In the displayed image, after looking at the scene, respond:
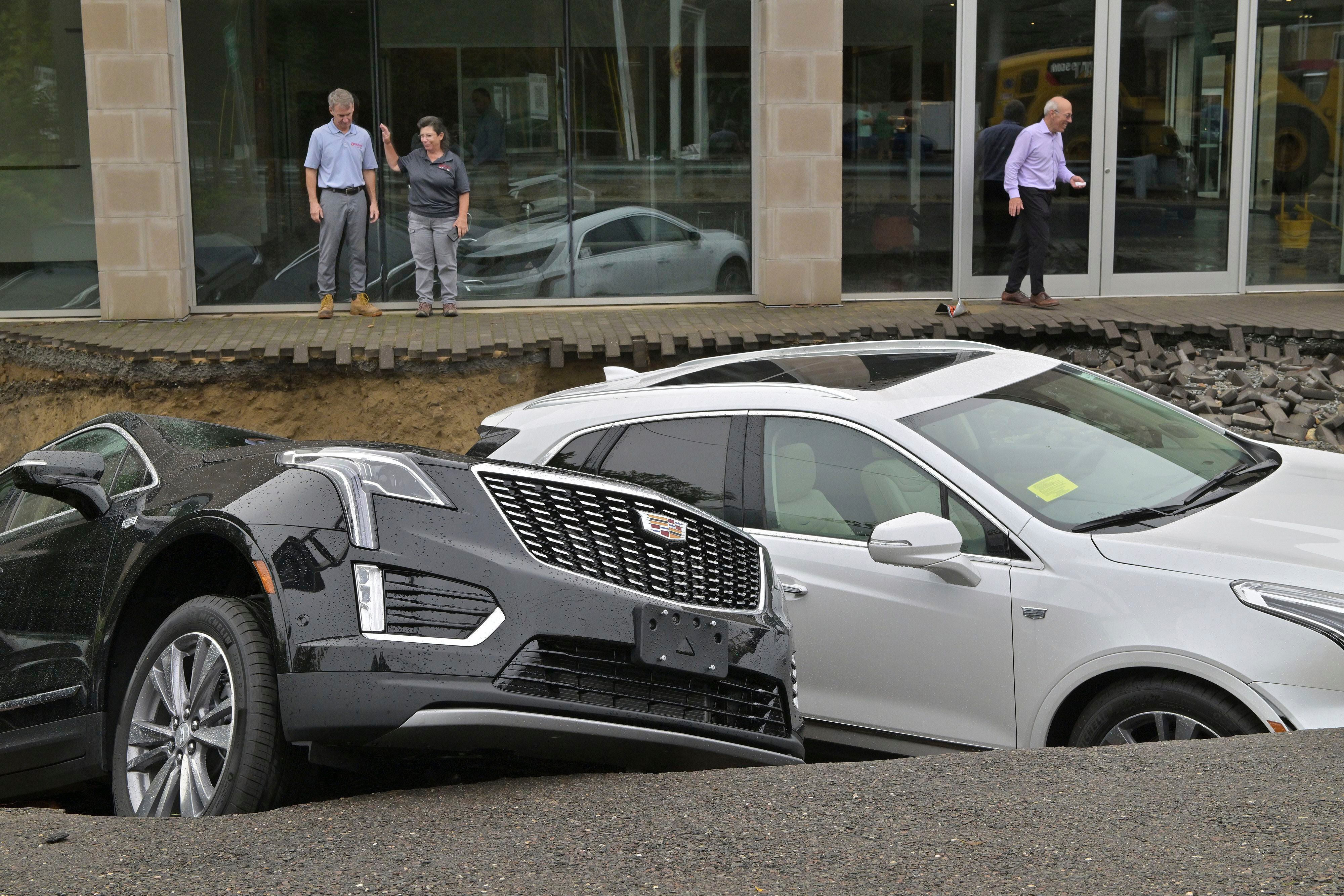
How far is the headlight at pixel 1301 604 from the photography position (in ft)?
12.9

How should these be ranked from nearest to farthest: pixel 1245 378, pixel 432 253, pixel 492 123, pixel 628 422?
pixel 628 422 < pixel 1245 378 < pixel 432 253 < pixel 492 123

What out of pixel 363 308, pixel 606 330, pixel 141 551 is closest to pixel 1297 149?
pixel 606 330

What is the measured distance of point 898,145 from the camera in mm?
13383

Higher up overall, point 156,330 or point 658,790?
point 156,330

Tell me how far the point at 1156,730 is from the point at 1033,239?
908cm

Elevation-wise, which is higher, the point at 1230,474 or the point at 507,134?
the point at 507,134

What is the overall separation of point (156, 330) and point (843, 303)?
21.6 ft

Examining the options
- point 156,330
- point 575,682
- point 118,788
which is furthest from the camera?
point 156,330

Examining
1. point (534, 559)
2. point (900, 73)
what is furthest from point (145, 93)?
point (534, 559)

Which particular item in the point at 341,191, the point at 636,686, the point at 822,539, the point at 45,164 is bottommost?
the point at 636,686

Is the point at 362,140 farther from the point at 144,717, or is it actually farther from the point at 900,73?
the point at 144,717

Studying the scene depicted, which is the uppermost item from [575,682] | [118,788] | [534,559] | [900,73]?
[900,73]

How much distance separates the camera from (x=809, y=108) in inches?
506

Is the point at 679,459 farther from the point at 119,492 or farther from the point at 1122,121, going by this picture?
the point at 1122,121
